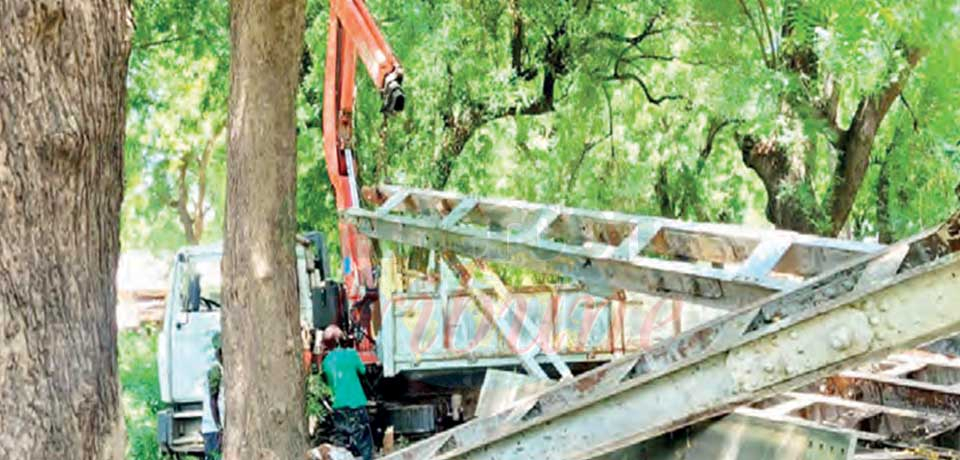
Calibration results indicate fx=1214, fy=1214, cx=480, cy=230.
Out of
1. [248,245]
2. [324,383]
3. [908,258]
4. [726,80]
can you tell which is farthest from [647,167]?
[908,258]

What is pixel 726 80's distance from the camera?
48.3 feet

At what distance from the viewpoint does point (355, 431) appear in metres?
12.6

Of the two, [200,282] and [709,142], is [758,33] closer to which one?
[709,142]

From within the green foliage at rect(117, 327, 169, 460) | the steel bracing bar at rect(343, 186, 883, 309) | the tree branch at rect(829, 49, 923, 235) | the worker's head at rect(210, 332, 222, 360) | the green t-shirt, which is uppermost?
the tree branch at rect(829, 49, 923, 235)

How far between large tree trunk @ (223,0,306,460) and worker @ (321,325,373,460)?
10.2 ft

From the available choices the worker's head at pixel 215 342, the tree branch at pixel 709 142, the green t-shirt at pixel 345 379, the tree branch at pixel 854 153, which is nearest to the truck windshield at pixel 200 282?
the worker's head at pixel 215 342

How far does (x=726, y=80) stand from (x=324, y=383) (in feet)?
19.8

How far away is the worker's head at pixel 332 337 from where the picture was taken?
1302 cm

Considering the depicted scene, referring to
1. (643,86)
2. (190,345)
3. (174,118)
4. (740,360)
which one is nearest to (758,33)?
(643,86)

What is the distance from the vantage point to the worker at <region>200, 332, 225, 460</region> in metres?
12.5

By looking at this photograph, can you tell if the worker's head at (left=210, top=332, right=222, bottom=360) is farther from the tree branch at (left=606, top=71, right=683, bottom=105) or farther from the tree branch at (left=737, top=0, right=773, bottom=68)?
the tree branch at (left=606, top=71, right=683, bottom=105)

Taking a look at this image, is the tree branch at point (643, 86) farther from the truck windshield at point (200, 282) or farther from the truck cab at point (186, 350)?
the truck windshield at point (200, 282)

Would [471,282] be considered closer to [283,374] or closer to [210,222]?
[283,374]

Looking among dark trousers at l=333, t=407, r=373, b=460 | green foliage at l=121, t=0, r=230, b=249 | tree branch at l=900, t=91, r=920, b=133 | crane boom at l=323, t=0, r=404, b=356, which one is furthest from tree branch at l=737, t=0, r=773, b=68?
green foliage at l=121, t=0, r=230, b=249
